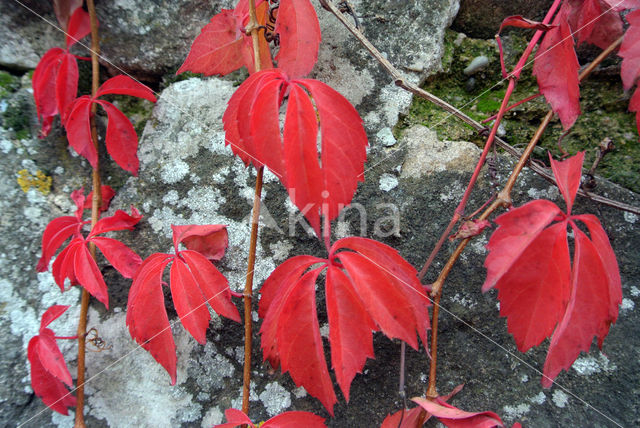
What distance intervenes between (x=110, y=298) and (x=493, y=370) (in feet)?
2.73

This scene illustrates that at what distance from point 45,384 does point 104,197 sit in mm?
415

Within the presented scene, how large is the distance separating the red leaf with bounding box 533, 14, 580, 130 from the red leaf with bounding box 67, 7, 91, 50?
102 centimetres

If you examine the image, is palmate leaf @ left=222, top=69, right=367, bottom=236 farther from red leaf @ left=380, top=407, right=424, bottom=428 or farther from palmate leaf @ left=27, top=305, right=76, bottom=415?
palmate leaf @ left=27, top=305, right=76, bottom=415

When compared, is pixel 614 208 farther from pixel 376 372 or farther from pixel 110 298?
pixel 110 298

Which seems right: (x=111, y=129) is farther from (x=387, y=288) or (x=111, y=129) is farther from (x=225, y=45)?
(x=387, y=288)

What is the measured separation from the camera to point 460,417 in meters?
0.65

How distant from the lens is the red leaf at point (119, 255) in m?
0.87

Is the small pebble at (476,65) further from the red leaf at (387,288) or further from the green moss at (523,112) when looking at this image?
the red leaf at (387,288)

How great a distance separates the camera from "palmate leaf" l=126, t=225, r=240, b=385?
0.77 m

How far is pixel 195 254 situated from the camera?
0.80 metres

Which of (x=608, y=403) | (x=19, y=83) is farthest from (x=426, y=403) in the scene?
(x=19, y=83)

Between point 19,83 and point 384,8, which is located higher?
point 384,8

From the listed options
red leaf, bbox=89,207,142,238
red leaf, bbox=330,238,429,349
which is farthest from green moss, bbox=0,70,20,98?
red leaf, bbox=330,238,429,349

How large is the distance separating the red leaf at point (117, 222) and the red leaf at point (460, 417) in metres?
0.70
